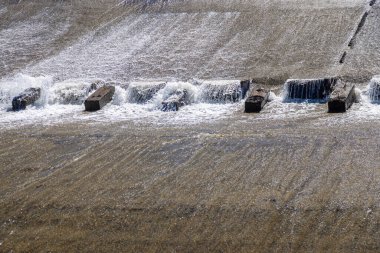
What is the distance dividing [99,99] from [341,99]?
4.10 m

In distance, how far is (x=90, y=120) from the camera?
10.3 m

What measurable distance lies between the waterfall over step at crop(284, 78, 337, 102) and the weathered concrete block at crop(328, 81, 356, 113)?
1.53 feet

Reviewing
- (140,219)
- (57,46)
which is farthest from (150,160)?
(57,46)

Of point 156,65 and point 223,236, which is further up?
point 156,65

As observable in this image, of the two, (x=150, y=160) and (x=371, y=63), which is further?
(x=371, y=63)

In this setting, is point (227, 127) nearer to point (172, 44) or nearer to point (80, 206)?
point (80, 206)

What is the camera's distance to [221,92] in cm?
1086

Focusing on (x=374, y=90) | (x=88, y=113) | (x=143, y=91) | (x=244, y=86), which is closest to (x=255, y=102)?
(x=244, y=86)

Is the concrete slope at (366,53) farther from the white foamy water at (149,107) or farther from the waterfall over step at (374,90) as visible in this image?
the white foamy water at (149,107)

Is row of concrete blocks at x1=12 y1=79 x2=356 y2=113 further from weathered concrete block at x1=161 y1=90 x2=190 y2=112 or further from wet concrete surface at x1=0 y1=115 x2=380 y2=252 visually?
wet concrete surface at x1=0 y1=115 x2=380 y2=252

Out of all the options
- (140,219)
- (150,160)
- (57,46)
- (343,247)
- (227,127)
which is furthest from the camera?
(57,46)

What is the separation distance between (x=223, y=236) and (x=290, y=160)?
6.39 ft

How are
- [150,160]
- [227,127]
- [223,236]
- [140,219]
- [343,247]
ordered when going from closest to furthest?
[343,247]
[223,236]
[140,219]
[150,160]
[227,127]

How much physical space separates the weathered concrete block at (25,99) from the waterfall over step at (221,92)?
3150 millimetres
